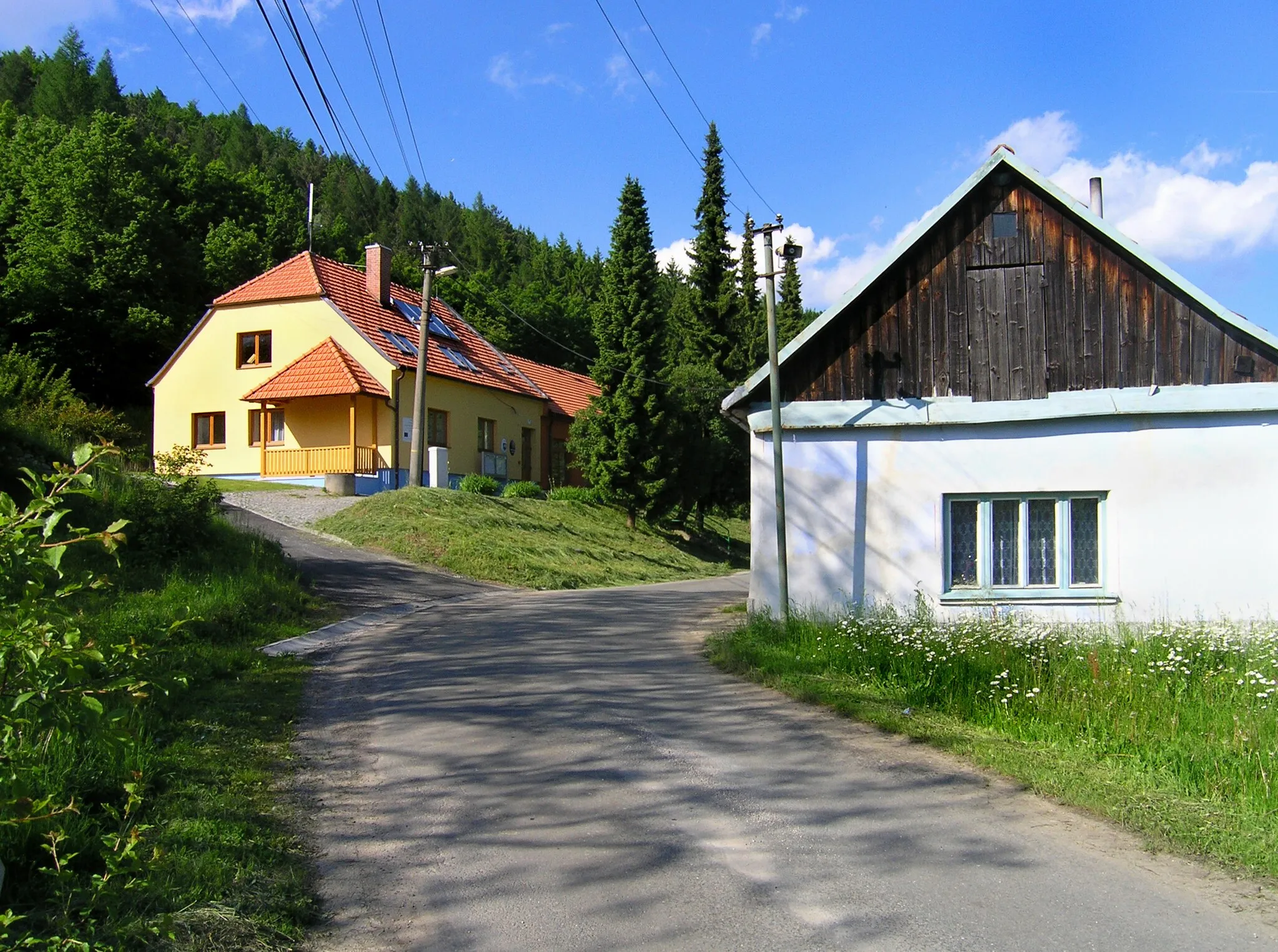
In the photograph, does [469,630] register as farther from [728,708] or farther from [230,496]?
[230,496]

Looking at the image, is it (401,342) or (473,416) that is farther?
(473,416)

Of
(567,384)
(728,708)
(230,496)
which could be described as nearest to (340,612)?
(728,708)

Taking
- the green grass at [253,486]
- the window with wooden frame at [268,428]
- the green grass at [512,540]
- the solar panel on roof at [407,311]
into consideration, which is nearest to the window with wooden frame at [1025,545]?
the green grass at [512,540]

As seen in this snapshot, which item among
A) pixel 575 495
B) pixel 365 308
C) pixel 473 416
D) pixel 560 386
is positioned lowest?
pixel 575 495

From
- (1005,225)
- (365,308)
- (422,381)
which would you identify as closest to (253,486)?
(422,381)

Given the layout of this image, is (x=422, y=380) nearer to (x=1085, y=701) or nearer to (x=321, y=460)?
(x=321, y=460)

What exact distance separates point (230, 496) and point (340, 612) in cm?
1484

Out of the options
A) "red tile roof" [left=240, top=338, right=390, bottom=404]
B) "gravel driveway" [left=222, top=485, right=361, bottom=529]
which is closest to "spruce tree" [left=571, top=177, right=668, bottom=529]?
"red tile roof" [left=240, top=338, right=390, bottom=404]

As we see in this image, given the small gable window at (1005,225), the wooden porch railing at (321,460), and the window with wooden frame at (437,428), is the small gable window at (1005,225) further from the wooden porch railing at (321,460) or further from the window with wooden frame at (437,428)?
the window with wooden frame at (437,428)

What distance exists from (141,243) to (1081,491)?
4838 cm

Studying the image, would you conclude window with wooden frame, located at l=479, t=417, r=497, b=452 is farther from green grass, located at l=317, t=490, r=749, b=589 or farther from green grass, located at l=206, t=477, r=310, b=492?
green grass, located at l=206, t=477, r=310, b=492

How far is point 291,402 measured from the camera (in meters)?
34.6

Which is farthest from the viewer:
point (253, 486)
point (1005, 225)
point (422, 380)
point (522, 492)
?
point (522, 492)

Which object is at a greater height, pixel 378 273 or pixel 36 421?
pixel 378 273
